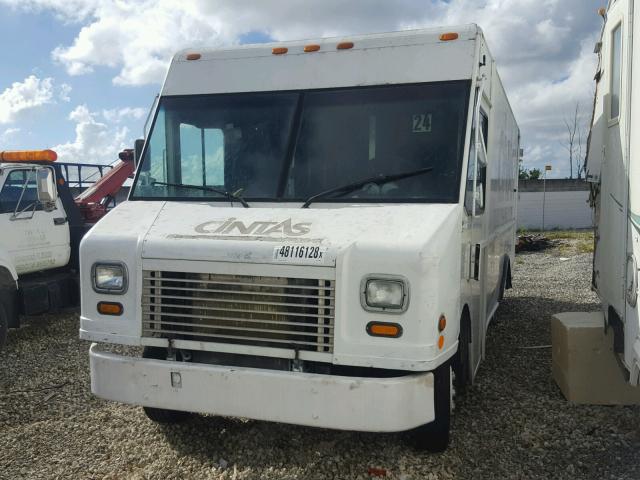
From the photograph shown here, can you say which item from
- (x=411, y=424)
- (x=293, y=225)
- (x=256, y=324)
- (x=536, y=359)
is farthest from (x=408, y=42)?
(x=536, y=359)

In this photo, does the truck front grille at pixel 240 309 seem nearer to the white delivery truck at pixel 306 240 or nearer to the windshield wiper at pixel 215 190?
the white delivery truck at pixel 306 240

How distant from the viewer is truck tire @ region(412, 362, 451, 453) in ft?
12.6

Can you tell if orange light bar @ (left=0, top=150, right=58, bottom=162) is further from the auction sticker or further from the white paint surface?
the white paint surface

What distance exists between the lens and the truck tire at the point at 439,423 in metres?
3.85

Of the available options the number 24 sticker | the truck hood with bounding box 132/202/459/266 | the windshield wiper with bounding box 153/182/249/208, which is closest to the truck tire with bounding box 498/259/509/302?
the number 24 sticker

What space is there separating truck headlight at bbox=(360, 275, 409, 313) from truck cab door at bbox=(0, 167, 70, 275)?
6179mm

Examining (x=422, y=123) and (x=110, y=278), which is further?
(x=422, y=123)

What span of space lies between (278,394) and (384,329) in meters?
0.74

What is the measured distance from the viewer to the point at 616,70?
181 inches

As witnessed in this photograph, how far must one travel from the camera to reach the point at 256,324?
3.65 meters

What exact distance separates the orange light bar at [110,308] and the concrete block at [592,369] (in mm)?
3626

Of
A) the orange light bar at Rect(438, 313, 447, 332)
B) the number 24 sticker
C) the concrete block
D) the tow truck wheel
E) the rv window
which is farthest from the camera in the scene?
the concrete block

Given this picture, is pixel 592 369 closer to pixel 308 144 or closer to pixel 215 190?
pixel 308 144

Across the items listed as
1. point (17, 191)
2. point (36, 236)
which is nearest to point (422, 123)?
point (17, 191)
